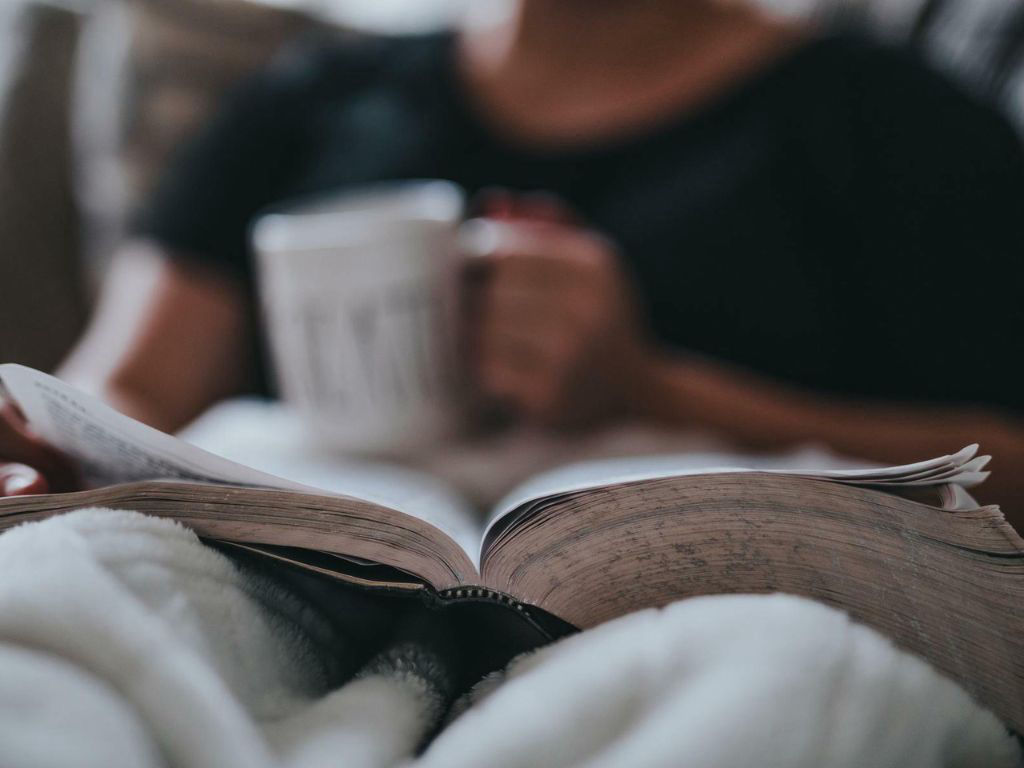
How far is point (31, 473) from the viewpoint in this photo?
0.31 meters

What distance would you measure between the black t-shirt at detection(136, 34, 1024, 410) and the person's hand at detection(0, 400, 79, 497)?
62cm

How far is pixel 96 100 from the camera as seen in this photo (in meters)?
1.15

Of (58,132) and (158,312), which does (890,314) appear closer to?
(158,312)

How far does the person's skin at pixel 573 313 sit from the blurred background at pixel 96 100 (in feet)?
0.55

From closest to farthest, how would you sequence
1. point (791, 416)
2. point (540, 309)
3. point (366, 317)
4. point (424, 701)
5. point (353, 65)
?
1. point (424, 701)
2. point (366, 317)
3. point (540, 309)
4. point (791, 416)
5. point (353, 65)

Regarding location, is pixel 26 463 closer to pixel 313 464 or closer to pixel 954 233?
pixel 313 464

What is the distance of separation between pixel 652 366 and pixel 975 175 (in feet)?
1.29

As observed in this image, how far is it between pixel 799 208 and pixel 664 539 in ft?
2.26

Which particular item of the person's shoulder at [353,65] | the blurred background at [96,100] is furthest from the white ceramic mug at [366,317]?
the blurred background at [96,100]

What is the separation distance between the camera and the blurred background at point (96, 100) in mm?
1015

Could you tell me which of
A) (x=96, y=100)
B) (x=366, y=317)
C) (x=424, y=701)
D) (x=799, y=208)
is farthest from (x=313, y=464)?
(x=96, y=100)

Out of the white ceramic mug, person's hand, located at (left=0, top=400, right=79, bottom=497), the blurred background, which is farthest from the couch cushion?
person's hand, located at (left=0, top=400, right=79, bottom=497)

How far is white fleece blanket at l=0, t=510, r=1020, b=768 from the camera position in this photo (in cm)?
22

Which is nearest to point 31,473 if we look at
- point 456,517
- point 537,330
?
point 456,517
